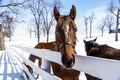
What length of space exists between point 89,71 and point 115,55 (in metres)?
2.13

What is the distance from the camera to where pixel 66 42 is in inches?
134

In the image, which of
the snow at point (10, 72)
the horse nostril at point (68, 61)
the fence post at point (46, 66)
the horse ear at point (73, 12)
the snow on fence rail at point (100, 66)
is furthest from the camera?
the snow at point (10, 72)

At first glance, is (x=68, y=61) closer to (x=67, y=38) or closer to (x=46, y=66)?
(x=67, y=38)

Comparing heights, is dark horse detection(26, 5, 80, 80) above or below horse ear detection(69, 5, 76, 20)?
below

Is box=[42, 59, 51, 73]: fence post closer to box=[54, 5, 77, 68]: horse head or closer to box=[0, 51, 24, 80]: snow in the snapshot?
box=[54, 5, 77, 68]: horse head

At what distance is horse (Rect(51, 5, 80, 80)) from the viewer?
3.18 meters

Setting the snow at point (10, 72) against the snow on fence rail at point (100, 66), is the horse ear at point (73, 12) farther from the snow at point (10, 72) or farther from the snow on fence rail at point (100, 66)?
the snow at point (10, 72)

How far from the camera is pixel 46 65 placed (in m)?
5.00

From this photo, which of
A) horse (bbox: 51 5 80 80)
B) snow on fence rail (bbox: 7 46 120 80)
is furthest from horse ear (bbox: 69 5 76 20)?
snow on fence rail (bbox: 7 46 120 80)

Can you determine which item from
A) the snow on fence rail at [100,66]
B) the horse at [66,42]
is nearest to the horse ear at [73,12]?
the horse at [66,42]

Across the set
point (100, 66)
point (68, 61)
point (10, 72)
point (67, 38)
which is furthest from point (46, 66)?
point (10, 72)

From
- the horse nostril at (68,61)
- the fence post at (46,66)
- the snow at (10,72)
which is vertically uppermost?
the horse nostril at (68,61)

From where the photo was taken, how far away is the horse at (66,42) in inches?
125

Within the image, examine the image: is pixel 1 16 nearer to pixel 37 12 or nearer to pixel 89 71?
pixel 89 71
